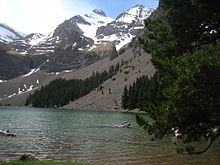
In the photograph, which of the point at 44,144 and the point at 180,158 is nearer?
the point at 180,158

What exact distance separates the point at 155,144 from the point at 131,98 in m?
122

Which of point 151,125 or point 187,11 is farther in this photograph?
point 187,11

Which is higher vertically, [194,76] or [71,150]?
[194,76]

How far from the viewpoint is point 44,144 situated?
3781 cm

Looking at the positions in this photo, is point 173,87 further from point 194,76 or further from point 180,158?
point 180,158

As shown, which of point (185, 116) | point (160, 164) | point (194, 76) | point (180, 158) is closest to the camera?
point (194, 76)

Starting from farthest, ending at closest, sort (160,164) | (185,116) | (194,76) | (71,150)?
1. (71,150)
2. (160,164)
3. (185,116)
4. (194,76)

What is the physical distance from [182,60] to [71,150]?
22.4 meters

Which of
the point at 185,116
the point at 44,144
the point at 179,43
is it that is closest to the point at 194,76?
the point at 185,116

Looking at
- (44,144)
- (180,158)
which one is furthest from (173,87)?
(44,144)

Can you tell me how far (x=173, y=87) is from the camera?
525 inches

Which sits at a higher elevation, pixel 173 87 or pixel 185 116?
pixel 173 87

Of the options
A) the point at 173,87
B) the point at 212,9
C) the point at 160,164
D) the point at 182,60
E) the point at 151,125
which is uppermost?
the point at 212,9

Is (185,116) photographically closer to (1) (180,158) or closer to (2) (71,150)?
(1) (180,158)
